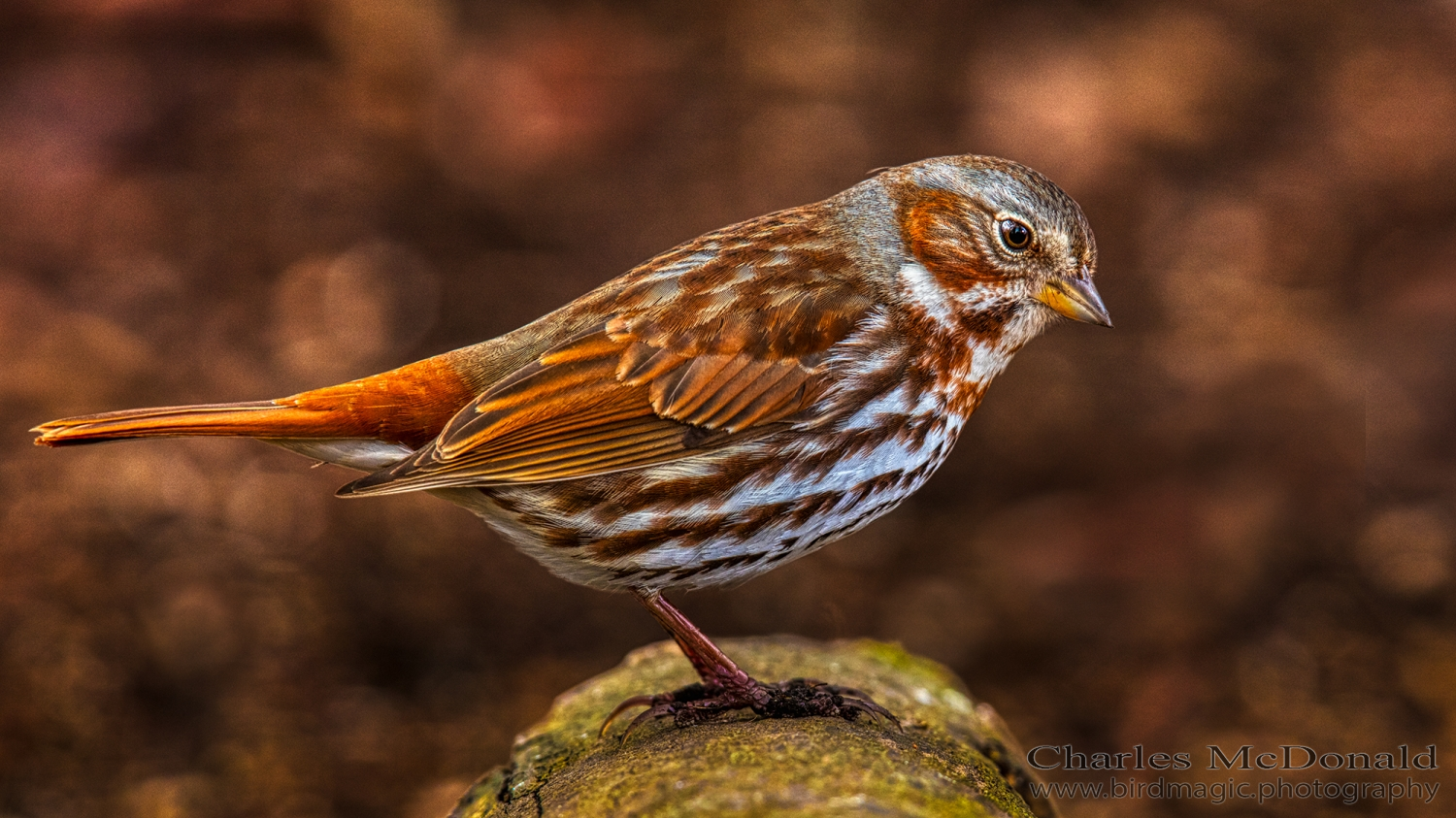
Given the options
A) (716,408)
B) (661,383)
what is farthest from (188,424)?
(716,408)

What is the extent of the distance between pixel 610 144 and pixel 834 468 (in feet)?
16.4

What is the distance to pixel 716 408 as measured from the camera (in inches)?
136

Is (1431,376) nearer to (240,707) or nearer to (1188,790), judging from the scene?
(1188,790)

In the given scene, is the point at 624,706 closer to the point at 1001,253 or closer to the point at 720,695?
the point at 720,695

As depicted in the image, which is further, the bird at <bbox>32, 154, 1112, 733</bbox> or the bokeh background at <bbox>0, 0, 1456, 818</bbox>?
the bokeh background at <bbox>0, 0, 1456, 818</bbox>

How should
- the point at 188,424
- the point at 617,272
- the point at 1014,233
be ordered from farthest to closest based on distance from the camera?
1. the point at 617,272
2. the point at 1014,233
3. the point at 188,424

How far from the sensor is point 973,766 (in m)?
3.40

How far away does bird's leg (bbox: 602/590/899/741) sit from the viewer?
11.3 feet

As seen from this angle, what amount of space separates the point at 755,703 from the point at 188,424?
5.27ft

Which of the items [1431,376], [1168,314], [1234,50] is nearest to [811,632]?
[1168,314]

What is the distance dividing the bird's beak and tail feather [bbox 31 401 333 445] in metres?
2.01

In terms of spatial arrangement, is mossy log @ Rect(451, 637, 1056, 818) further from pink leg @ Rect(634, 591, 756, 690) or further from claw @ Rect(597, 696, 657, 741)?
pink leg @ Rect(634, 591, 756, 690)

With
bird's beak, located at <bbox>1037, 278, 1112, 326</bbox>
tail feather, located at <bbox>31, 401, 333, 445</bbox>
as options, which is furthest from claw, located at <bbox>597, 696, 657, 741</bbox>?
bird's beak, located at <bbox>1037, 278, 1112, 326</bbox>

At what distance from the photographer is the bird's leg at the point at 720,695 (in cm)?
346
